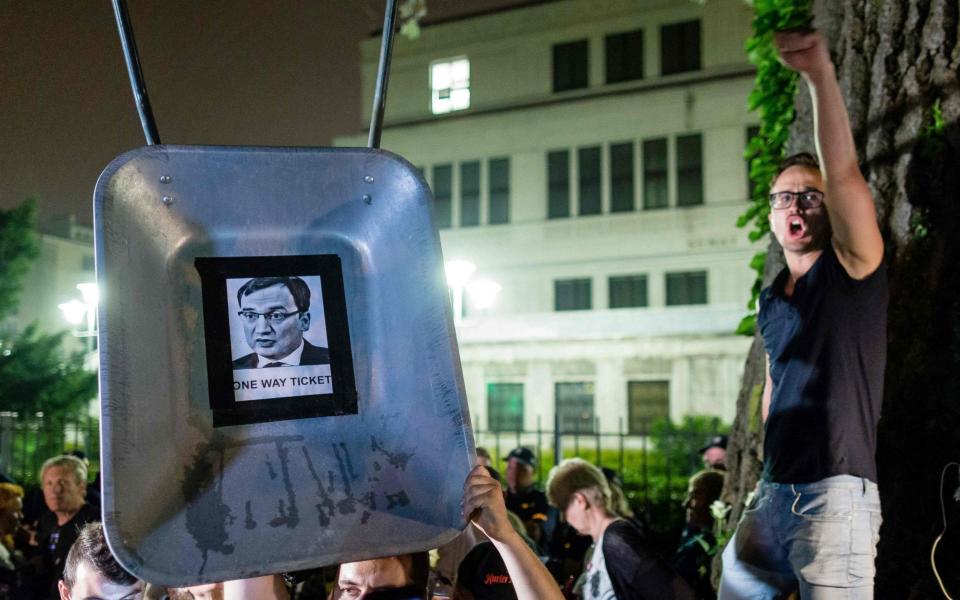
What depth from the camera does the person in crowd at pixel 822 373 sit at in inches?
98.5

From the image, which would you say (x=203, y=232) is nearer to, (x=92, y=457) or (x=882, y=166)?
(x=882, y=166)

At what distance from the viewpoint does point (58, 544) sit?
6.20m

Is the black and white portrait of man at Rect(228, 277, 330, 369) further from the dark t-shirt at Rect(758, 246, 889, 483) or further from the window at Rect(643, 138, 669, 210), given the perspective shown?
the window at Rect(643, 138, 669, 210)

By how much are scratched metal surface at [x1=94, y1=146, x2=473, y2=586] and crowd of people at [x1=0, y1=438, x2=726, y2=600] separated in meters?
0.17

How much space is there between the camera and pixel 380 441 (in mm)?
2004

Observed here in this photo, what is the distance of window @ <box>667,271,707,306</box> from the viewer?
24.7 metres

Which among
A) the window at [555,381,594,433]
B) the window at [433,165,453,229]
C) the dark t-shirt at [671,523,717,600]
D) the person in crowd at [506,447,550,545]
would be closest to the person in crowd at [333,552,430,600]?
the dark t-shirt at [671,523,717,600]

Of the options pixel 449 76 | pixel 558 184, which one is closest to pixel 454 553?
pixel 558 184

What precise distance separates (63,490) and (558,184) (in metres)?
21.3

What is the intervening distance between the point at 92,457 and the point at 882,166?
44.3 ft

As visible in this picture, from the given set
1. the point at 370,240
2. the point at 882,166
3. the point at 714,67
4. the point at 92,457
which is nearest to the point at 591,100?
the point at 714,67

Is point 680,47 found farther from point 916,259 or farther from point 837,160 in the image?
point 837,160

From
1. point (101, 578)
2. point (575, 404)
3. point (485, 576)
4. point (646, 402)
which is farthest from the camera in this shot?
point (575, 404)

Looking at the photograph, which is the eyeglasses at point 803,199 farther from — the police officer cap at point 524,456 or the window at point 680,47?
the window at point 680,47
